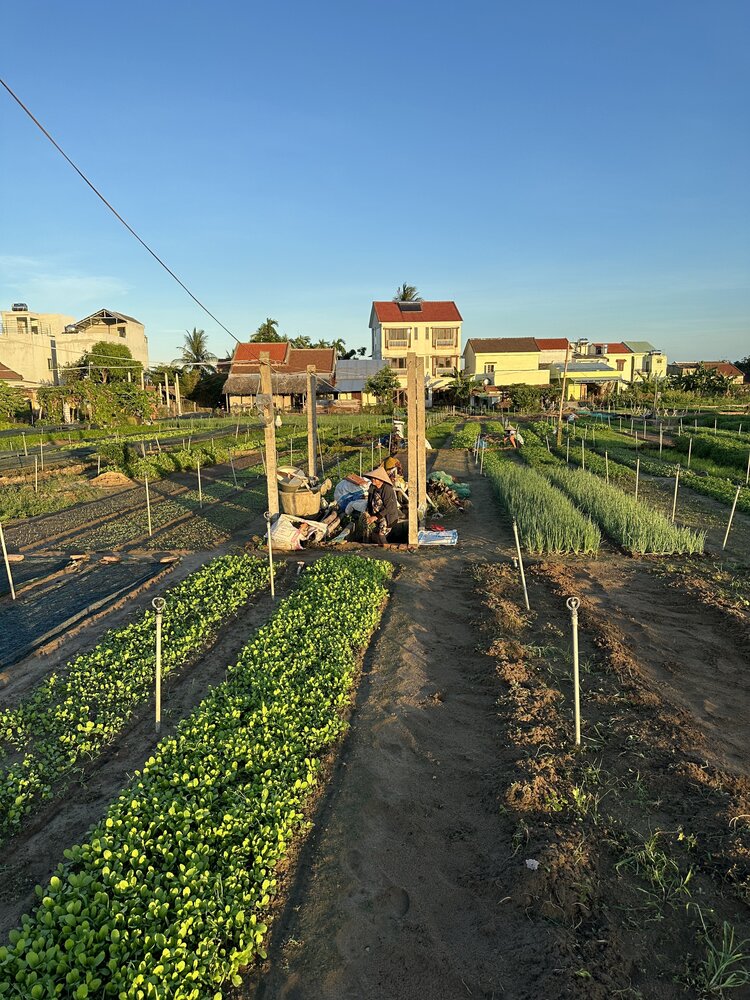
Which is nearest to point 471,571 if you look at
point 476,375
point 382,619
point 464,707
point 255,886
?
point 382,619

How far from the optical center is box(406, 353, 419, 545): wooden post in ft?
Result: 34.7

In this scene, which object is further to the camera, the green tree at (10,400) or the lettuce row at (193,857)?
the green tree at (10,400)

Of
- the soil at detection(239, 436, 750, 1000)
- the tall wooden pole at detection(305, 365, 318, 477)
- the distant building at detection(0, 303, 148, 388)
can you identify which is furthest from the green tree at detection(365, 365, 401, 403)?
the soil at detection(239, 436, 750, 1000)

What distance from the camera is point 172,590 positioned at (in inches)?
309

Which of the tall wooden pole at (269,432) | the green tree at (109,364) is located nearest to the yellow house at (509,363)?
the green tree at (109,364)

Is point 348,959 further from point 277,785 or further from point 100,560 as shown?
point 100,560

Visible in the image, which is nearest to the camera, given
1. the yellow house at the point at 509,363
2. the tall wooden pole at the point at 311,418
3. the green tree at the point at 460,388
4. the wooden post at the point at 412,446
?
the wooden post at the point at 412,446

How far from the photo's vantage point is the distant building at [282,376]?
44.6 m

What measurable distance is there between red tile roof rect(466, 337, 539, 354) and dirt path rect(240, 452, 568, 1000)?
56.8 metres

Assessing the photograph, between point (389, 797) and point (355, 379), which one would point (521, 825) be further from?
point (355, 379)

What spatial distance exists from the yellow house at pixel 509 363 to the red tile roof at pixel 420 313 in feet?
20.4

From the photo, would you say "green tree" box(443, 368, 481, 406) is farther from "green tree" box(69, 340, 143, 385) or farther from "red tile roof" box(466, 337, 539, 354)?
"green tree" box(69, 340, 143, 385)

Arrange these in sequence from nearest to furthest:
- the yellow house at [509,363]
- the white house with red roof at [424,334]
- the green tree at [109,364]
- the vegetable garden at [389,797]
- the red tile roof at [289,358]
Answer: the vegetable garden at [389,797] < the green tree at [109,364] < the red tile roof at [289,358] < the white house with red roof at [424,334] < the yellow house at [509,363]

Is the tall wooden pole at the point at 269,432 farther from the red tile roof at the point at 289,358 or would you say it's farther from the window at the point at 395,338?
the window at the point at 395,338
